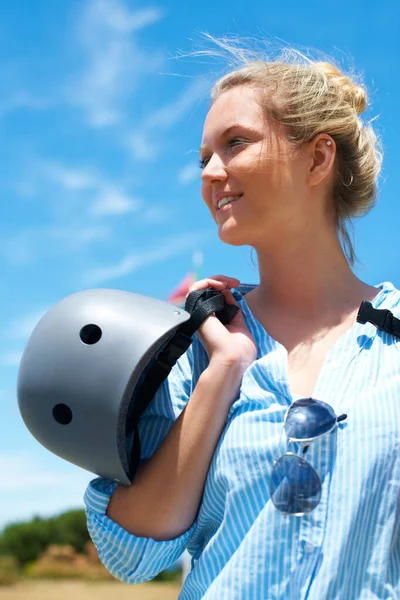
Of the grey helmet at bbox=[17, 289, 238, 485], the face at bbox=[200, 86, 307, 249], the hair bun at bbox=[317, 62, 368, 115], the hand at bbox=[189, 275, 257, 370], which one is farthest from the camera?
the hair bun at bbox=[317, 62, 368, 115]

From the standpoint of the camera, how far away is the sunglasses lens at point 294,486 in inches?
94.7

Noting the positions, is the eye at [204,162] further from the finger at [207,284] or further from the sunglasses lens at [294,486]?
the sunglasses lens at [294,486]

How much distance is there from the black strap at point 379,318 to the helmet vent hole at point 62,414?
3.22 feet

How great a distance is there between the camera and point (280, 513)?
7.95ft

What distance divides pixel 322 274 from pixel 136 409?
824 mm

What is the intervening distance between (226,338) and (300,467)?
1.60 feet

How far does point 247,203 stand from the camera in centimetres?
280

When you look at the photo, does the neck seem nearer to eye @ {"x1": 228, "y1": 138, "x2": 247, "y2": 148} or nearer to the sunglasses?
eye @ {"x1": 228, "y1": 138, "x2": 247, "y2": 148}

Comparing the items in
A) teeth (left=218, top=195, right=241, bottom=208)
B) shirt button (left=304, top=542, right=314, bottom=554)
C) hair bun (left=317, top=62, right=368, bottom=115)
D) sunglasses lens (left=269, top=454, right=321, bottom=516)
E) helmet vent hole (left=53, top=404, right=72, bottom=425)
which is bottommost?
shirt button (left=304, top=542, right=314, bottom=554)

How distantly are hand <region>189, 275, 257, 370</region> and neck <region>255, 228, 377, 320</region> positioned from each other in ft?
0.66

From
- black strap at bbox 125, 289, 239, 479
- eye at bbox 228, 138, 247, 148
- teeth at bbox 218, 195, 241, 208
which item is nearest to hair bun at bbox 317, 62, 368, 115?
eye at bbox 228, 138, 247, 148

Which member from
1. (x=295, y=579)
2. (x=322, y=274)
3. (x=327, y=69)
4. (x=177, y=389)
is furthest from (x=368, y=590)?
(x=327, y=69)

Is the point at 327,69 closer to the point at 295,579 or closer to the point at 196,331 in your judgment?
the point at 196,331

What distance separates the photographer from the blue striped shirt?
2.37m
